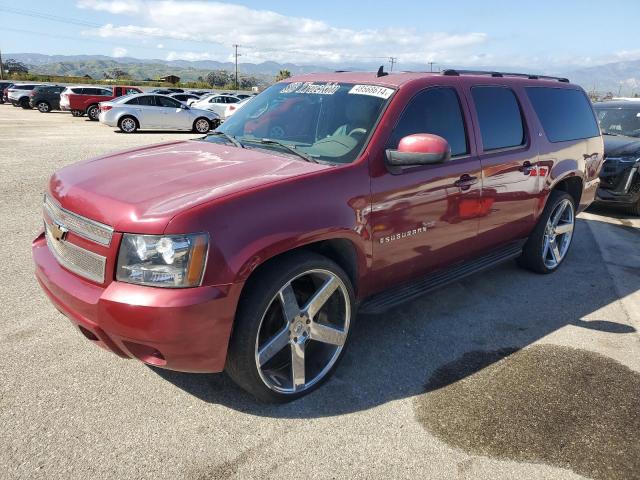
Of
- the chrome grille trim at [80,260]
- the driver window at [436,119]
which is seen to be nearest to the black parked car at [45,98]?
the chrome grille trim at [80,260]

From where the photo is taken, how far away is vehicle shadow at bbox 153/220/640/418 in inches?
119

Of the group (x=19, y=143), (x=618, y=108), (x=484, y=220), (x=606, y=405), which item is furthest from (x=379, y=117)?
(x=19, y=143)

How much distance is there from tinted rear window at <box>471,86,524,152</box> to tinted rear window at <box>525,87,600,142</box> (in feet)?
1.36

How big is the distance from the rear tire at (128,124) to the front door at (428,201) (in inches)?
717

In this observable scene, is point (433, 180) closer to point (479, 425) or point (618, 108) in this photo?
point (479, 425)

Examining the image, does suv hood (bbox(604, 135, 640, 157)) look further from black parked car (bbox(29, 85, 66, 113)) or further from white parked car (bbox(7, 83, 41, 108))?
white parked car (bbox(7, 83, 41, 108))

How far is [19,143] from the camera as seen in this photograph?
1370 cm

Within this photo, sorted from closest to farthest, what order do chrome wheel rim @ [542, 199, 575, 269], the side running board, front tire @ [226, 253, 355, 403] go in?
front tire @ [226, 253, 355, 403] < the side running board < chrome wheel rim @ [542, 199, 575, 269]

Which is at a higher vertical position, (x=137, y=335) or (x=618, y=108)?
(x=618, y=108)

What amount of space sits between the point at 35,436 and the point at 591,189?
5.79 m

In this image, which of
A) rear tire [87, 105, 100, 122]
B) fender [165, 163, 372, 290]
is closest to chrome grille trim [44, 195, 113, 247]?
fender [165, 163, 372, 290]

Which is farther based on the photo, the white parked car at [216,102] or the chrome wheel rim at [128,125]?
the white parked car at [216,102]

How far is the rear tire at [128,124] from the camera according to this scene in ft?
63.9

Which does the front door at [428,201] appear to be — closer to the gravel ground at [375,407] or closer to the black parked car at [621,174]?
the gravel ground at [375,407]
